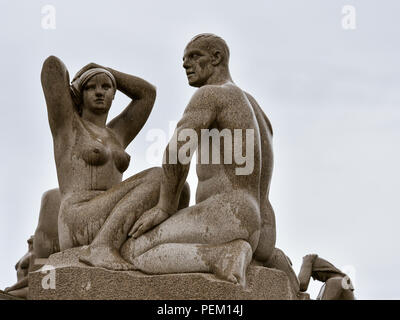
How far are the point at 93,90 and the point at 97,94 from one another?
0.06m


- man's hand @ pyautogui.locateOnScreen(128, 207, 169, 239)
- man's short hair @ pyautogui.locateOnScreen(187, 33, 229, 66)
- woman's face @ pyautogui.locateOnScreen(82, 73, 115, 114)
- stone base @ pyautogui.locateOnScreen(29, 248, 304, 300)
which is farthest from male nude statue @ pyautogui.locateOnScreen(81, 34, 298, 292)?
woman's face @ pyautogui.locateOnScreen(82, 73, 115, 114)

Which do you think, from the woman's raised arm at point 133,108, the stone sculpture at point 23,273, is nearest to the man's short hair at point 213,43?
the woman's raised arm at point 133,108

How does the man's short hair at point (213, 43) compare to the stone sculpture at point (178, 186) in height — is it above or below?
above

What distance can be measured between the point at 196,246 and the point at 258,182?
0.85 m

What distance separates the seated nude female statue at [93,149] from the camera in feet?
30.9

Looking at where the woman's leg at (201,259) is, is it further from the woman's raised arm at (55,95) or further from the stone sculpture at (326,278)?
the stone sculpture at (326,278)

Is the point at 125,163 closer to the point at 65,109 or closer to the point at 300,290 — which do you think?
the point at 65,109

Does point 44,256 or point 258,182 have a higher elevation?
point 258,182

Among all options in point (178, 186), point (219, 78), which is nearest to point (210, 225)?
point (178, 186)

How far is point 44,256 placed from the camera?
11.2 m

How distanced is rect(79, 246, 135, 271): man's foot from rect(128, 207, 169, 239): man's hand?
0.79ft

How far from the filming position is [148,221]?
30.0ft
